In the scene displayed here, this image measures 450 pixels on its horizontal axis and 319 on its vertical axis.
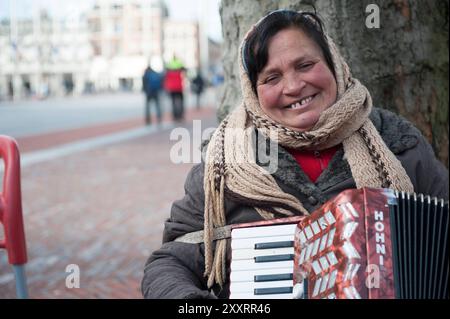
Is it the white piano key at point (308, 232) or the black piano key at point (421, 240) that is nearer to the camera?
the black piano key at point (421, 240)

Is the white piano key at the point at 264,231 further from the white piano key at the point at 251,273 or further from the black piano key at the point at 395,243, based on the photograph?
the black piano key at the point at 395,243

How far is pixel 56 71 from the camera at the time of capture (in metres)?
78.0

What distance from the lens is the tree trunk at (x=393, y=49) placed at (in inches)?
120

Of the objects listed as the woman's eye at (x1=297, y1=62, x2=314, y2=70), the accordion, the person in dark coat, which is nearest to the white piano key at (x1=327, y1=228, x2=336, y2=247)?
the accordion

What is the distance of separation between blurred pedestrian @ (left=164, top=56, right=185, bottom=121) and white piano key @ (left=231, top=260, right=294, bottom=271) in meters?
15.3

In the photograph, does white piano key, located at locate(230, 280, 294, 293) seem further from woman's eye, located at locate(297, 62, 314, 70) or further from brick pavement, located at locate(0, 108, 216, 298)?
brick pavement, located at locate(0, 108, 216, 298)

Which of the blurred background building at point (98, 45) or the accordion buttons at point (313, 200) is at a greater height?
the accordion buttons at point (313, 200)

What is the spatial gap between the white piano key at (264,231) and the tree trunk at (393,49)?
1.28m

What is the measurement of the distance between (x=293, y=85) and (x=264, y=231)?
1.68 ft

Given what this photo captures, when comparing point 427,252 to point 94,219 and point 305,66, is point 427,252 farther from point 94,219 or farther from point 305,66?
point 94,219

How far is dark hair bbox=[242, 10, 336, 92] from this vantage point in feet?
7.41

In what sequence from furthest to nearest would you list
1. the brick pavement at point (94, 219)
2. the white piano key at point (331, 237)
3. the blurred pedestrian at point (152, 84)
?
1. the blurred pedestrian at point (152, 84)
2. the brick pavement at point (94, 219)
3. the white piano key at point (331, 237)

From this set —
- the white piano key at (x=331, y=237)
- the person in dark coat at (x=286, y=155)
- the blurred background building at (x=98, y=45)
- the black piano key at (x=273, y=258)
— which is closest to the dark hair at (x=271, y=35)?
the person in dark coat at (x=286, y=155)
